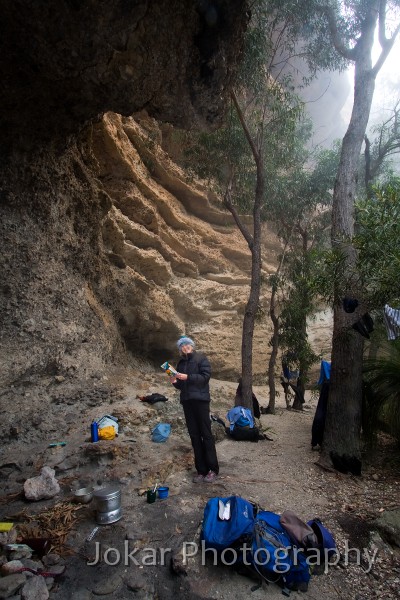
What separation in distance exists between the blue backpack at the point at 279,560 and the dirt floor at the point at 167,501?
93 millimetres

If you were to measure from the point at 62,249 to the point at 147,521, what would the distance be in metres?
5.10

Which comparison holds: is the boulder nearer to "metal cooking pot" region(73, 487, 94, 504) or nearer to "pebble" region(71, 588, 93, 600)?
"metal cooking pot" region(73, 487, 94, 504)

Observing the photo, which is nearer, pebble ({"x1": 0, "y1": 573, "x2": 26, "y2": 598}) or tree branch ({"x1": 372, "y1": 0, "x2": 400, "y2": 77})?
pebble ({"x1": 0, "y1": 573, "x2": 26, "y2": 598})

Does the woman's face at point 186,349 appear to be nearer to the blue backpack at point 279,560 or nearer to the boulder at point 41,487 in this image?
the blue backpack at point 279,560

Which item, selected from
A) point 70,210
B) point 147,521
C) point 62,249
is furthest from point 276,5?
point 147,521

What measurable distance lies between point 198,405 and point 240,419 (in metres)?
2.45

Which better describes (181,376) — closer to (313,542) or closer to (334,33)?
(313,542)

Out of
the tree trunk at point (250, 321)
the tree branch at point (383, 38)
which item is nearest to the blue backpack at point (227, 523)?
the tree trunk at point (250, 321)

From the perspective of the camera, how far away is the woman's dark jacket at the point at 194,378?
14.3 ft

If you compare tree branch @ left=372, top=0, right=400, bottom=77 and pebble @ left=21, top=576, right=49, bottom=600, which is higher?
tree branch @ left=372, top=0, right=400, bottom=77

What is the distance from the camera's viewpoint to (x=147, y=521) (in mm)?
3615

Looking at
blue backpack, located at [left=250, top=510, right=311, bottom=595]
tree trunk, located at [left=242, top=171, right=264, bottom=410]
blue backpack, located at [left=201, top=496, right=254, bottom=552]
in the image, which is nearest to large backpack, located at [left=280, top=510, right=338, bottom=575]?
blue backpack, located at [left=250, top=510, right=311, bottom=595]

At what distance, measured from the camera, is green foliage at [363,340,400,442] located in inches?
205

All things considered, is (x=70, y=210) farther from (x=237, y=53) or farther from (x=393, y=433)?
(x=393, y=433)
